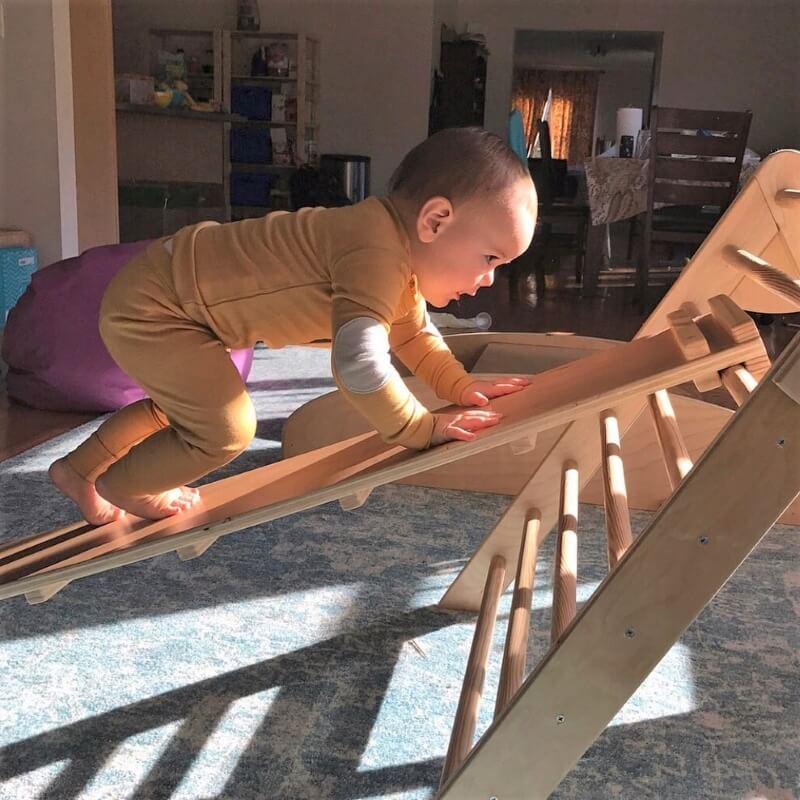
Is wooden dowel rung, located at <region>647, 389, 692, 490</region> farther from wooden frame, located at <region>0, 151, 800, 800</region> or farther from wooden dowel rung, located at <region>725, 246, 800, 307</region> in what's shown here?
wooden dowel rung, located at <region>725, 246, 800, 307</region>

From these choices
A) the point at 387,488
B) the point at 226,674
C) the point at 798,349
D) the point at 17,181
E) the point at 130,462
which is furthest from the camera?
the point at 17,181

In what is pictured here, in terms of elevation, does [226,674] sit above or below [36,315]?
below

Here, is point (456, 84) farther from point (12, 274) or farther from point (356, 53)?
point (12, 274)

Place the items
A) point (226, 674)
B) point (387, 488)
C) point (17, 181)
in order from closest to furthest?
point (226, 674), point (387, 488), point (17, 181)

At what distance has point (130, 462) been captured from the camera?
1154 mm

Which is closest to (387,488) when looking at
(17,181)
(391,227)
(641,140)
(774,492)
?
(391,227)

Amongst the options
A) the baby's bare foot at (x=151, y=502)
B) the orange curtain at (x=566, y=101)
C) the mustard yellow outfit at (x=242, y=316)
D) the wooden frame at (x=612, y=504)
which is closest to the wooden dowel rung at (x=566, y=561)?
the wooden frame at (x=612, y=504)

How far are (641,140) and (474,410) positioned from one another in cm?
515

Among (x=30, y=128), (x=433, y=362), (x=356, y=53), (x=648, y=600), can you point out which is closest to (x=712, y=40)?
(x=356, y=53)

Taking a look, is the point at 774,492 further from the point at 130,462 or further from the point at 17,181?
the point at 17,181

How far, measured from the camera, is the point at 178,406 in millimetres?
1119

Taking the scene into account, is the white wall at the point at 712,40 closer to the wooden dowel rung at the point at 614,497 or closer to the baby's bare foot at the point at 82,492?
the wooden dowel rung at the point at 614,497

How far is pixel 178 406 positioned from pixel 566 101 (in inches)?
409

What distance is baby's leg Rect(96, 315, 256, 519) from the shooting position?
1.10 metres
